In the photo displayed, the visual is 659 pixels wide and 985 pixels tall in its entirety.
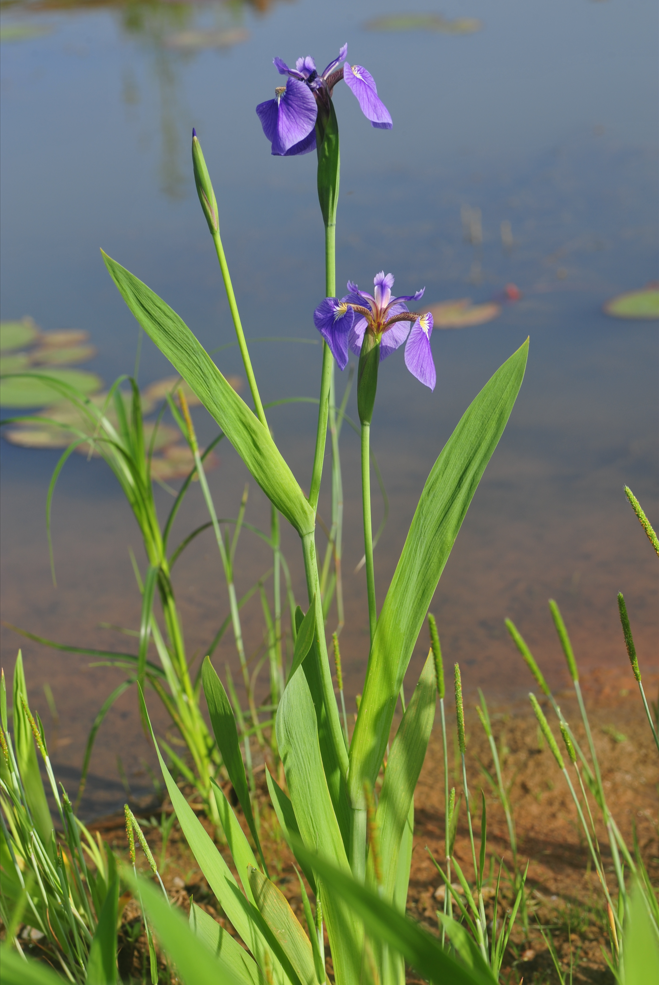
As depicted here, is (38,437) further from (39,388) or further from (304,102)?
(304,102)

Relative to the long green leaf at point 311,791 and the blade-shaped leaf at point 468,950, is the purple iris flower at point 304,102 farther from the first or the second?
the blade-shaped leaf at point 468,950

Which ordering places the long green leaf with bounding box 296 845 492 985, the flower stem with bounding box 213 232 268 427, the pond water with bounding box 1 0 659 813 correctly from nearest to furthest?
the long green leaf with bounding box 296 845 492 985, the flower stem with bounding box 213 232 268 427, the pond water with bounding box 1 0 659 813

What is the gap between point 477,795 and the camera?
4.71 feet

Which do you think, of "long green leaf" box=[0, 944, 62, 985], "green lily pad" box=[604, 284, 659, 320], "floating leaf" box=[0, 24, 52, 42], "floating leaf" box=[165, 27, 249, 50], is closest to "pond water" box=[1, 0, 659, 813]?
"green lily pad" box=[604, 284, 659, 320]

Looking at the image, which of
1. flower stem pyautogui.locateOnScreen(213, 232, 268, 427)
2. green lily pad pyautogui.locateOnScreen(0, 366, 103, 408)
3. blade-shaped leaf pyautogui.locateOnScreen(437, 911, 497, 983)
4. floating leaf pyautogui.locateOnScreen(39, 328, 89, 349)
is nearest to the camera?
blade-shaped leaf pyautogui.locateOnScreen(437, 911, 497, 983)

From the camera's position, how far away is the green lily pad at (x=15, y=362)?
3.22m

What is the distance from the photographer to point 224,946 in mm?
773

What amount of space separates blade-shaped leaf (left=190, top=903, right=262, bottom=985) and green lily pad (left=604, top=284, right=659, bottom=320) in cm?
322

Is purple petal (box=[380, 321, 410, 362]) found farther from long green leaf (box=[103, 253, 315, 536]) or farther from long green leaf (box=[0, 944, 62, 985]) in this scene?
long green leaf (box=[0, 944, 62, 985])

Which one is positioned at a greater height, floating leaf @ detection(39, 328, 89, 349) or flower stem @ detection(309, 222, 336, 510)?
floating leaf @ detection(39, 328, 89, 349)

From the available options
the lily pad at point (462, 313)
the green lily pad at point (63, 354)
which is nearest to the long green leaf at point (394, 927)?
the lily pad at point (462, 313)

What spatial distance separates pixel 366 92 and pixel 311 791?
27.7 inches

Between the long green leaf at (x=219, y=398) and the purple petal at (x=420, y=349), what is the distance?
175 mm

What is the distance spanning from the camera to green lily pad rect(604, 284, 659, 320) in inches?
132
